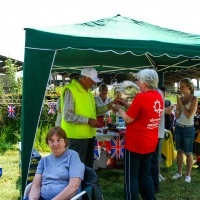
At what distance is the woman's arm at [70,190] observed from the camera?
2123 millimetres

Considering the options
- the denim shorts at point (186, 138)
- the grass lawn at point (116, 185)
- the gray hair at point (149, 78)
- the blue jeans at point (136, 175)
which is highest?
the gray hair at point (149, 78)

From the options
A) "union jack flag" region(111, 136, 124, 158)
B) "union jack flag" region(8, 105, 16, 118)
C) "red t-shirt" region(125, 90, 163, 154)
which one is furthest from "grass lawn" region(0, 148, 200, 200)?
"union jack flag" region(8, 105, 16, 118)

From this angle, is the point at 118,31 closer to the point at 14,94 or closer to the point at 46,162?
the point at 46,162

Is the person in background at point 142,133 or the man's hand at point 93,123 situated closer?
the person in background at point 142,133

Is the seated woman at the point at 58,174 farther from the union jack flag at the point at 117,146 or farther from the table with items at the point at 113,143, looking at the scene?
the union jack flag at the point at 117,146

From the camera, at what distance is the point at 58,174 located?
224 centimetres

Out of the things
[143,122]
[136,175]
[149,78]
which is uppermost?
[149,78]

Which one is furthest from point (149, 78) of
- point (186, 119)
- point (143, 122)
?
point (186, 119)

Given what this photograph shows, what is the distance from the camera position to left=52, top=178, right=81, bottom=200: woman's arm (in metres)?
2.12

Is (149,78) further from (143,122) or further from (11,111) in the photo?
(11,111)

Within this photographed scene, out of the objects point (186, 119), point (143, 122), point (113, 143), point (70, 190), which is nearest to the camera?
point (70, 190)

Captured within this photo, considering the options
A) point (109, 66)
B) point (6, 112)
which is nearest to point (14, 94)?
point (6, 112)

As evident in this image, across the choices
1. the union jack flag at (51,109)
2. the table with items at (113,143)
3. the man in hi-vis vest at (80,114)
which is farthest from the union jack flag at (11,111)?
the man in hi-vis vest at (80,114)

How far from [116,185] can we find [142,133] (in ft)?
5.21
